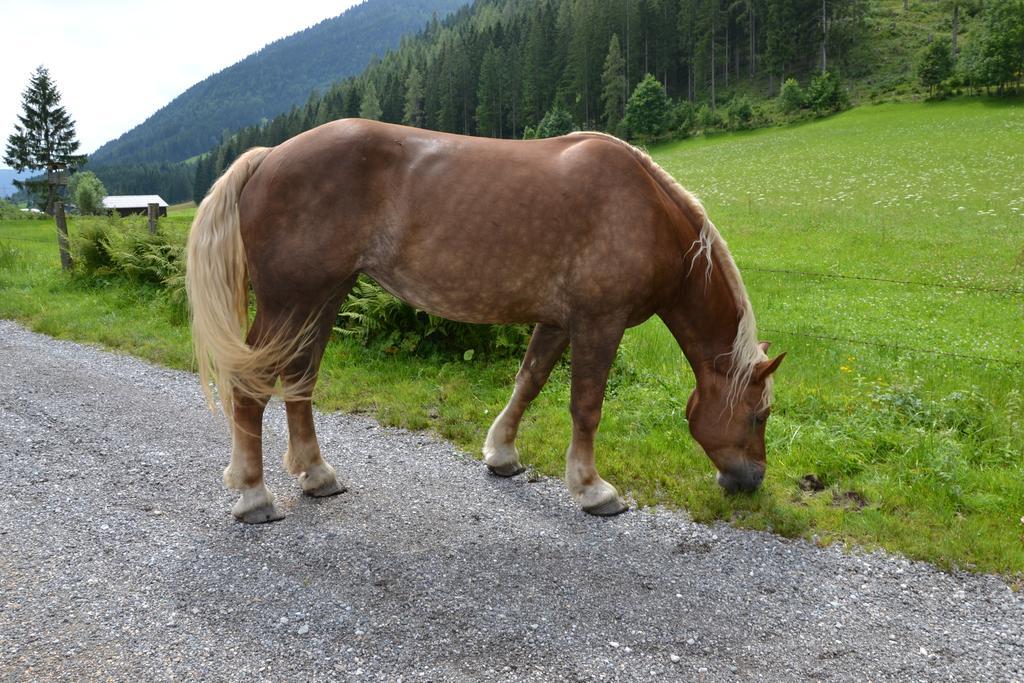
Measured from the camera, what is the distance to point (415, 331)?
26.3 ft

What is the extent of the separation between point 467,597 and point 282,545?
124 centimetres

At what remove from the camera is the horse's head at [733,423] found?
14.3 ft

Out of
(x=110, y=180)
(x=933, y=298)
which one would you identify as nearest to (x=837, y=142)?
(x=933, y=298)

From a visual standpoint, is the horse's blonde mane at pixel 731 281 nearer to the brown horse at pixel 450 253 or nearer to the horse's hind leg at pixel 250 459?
the brown horse at pixel 450 253

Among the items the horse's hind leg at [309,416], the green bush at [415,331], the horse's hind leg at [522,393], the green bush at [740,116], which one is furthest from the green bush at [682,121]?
the horse's hind leg at [309,416]

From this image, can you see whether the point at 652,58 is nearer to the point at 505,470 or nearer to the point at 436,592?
the point at 505,470

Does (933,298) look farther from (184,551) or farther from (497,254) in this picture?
(184,551)

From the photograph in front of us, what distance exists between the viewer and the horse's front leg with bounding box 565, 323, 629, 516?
167 inches

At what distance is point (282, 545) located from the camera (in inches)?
161

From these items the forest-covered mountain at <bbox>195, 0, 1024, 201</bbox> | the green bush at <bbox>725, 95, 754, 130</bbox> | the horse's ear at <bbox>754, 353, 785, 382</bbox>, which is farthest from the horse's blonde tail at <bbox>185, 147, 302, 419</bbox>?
the forest-covered mountain at <bbox>195, 0, 1024, 201</bbox>

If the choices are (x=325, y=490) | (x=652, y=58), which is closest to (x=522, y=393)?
(x=325, y=490)

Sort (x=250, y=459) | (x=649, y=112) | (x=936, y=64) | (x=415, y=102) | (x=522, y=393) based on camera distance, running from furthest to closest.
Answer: (x=415, y=102) → (x=649, y=112) → (x=936, y=64) → (x=522, y=393) → (x=250, y=459)

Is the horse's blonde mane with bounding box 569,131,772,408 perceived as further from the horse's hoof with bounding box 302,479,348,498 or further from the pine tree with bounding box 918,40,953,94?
the pine tree with bounding box 918,40,953,94

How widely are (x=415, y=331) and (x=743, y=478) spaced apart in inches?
178
